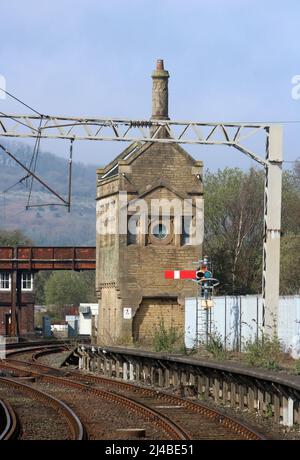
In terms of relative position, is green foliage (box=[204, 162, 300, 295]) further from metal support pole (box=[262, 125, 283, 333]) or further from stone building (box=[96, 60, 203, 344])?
metal support pole (box=[262, 125, 283, 333])

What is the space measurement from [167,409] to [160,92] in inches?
1485

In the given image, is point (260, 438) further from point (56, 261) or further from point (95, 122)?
point (56, 261)

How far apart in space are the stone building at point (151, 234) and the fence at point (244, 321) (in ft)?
32.4

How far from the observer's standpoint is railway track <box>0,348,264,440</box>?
1956 centimetres

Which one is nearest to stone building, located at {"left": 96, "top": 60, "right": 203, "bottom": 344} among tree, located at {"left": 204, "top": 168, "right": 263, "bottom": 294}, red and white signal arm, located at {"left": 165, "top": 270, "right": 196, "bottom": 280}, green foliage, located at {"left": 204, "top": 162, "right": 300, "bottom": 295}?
red and white signal arm, located at {"left": 165, "top": 270, "right": 196, "bottom": 280}

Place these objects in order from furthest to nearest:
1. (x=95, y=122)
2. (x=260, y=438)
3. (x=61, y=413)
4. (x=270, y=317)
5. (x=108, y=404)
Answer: (x=95, y=122), (x=270, y=317), (x=108, y=404), (x=61, y=413), (x=260, y=438)

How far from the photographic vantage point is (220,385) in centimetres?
2636

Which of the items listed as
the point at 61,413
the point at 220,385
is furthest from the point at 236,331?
the point at 61,413

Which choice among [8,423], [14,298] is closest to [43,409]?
[8,423]

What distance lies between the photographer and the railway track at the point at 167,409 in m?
Answer: 19.6

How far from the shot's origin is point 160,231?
53.2 m

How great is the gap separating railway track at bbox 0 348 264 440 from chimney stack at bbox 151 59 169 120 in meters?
25.9

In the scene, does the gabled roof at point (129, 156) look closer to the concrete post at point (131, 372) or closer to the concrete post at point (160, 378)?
the concrete post at point (131, 372)

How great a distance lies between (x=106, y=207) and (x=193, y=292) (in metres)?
5.91
